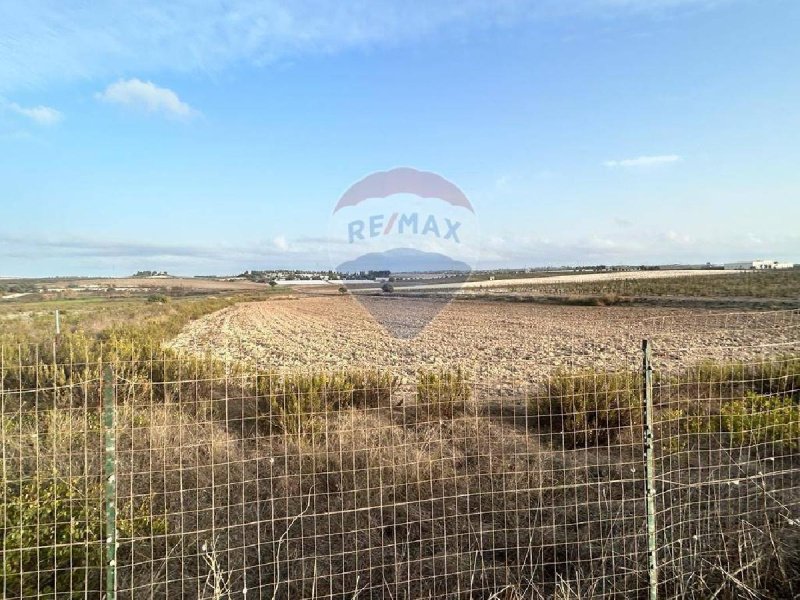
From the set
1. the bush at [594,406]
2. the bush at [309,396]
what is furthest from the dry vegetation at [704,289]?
the bush at [309,396]

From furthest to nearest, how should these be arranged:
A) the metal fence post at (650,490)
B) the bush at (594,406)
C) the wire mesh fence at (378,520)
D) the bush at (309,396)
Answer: the bush at (594,406) < the bush at (309,396) < the wire mesh fence at (378,520) < the metal fence post at (650,490)

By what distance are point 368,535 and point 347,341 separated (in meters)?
18.0

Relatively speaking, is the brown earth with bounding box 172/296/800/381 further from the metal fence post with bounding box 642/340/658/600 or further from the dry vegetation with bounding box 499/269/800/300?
the dry vegetation with bounding box 499/269/800/300

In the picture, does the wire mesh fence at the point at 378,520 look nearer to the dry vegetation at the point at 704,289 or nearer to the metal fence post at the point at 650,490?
the metal fence post at the point at 650,490

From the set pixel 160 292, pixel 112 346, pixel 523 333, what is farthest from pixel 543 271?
pixel 112 346

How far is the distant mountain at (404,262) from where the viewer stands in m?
14.0

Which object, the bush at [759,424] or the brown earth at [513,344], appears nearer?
the bush at [759,424]

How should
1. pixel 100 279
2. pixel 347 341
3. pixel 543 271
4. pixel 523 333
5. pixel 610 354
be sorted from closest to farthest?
1. pixel 610 354
2. pixel 347 341
3. pixel 523 333
4. pixel 100 279
5. pixel 543 271

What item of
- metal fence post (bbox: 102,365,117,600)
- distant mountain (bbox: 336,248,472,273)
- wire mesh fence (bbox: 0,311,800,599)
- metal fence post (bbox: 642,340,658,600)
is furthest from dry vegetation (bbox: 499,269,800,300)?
metal fence post (bbox: 102,365,117,600)

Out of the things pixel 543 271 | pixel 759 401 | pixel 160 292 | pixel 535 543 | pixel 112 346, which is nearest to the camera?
pixel 535 543

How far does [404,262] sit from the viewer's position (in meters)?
15.6

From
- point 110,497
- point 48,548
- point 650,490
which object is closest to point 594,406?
point 650,490

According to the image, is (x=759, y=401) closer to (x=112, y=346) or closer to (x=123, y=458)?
(x=123, y=458)

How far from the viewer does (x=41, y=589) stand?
375 centimetres
